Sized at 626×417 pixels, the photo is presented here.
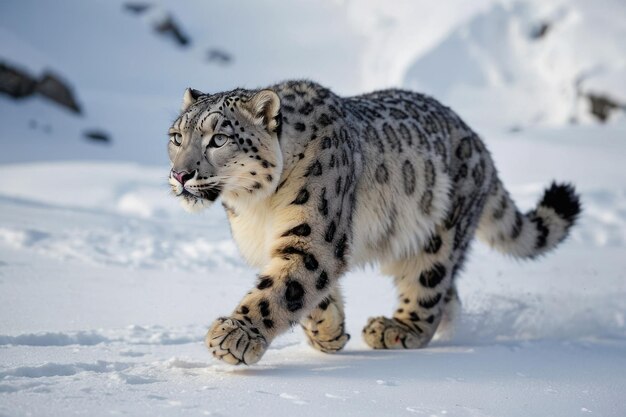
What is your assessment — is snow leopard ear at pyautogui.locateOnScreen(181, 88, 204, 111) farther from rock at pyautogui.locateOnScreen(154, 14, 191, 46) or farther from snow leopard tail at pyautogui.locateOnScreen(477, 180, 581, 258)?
rock at pyautogui.locateOnScreen(154, 14, 191, 46)

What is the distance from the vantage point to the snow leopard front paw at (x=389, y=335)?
4.49 m

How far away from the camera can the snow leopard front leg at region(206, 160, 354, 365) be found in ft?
10.9

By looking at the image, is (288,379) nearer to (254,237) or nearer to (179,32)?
(254,237)

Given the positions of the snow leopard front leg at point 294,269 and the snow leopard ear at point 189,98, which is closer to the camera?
the snow leopard front leg at point 294,269

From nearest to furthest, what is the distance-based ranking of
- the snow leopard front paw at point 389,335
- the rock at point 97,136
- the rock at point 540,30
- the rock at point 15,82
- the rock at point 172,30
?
the snow leopard front paw at point 389,335, the rock at point 15,82, the rock at point 97,136, the rock at point 540,30, the rock at point 172,30

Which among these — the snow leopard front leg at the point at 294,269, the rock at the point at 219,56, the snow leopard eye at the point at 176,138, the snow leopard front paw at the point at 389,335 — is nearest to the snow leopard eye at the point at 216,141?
the snow leopard eye at the point at 176,138

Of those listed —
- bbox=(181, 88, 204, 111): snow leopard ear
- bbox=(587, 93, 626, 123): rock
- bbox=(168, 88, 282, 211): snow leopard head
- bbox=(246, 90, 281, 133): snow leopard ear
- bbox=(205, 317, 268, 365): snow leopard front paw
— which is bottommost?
bbox=(205, 317, 268, 365): snow leopard front paw

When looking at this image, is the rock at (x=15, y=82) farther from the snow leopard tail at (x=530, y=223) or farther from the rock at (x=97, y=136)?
the snow leopard tail at (x=530, y=223)

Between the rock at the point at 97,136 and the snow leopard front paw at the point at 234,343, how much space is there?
56.6 feet

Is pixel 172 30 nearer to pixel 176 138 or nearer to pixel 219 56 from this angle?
pixel 219 56

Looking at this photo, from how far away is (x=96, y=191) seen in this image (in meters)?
11.7

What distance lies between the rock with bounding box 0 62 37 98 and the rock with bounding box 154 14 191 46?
353 inches

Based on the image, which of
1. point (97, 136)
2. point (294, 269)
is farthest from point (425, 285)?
point (97, 136)

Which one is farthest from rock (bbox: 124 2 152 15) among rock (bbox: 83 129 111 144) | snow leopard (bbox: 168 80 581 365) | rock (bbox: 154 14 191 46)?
snow leopard (bbox: 168 80 581 365)
